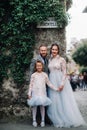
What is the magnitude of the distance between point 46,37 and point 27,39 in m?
0.52

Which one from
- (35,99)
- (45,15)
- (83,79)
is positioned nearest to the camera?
(35,99)

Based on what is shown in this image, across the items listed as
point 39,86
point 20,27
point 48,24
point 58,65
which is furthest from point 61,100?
point 20,27

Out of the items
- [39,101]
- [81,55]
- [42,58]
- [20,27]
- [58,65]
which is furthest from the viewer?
[81,55]

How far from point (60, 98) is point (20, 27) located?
2.23 metres

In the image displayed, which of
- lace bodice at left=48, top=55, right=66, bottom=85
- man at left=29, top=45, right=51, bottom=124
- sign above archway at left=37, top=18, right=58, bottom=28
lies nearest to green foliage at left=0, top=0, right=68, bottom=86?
sign above archway at left=37, top=18, right=58, bottom=28

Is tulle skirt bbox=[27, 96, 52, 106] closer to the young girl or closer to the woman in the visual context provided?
the young girl

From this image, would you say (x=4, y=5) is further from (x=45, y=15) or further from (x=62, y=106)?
(x=62, y=106)

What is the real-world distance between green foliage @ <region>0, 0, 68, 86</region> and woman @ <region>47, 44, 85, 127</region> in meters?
0.99

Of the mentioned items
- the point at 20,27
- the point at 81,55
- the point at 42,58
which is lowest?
the point at 42,58

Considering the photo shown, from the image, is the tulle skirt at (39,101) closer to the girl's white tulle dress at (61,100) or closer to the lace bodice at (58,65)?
the girl's white tulle dress at (61,100)

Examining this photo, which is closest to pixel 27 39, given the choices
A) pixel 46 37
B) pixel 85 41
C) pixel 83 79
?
pixel 46 37

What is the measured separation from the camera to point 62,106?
10.3m

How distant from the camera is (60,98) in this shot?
10336mm

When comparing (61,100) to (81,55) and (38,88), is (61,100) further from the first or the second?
(81,55)
